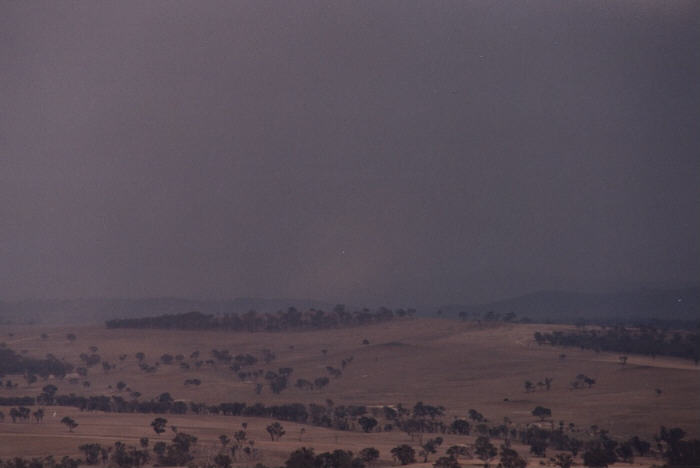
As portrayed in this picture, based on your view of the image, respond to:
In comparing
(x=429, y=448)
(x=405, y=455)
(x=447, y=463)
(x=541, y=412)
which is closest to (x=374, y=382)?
(x=541, y=412)

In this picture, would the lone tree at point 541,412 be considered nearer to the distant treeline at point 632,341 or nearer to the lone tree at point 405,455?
the lone tree at point 405,455

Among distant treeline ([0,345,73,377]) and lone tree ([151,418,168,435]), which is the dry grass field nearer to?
lone tree ([151,418,168,435])

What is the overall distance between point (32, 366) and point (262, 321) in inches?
2208

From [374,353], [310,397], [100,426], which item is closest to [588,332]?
[374,353]

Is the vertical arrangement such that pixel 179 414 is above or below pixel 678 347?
below

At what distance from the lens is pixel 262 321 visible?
153 metres

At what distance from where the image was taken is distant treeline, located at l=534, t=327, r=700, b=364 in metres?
101

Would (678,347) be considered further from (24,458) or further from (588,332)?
(24,458)

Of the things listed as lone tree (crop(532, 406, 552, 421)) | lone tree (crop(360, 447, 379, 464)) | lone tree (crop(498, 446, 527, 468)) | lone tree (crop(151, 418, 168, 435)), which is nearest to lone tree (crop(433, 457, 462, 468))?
lone tree (crop(498, 446, 527, 468))

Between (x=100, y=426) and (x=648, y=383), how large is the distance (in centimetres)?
5659

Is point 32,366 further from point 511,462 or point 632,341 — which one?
point 632,341

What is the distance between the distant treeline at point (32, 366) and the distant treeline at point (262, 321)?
3570 cm

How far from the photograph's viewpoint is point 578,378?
85438 mm

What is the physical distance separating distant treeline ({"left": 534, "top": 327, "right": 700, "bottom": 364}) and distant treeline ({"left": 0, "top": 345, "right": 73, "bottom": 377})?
72438 mm
